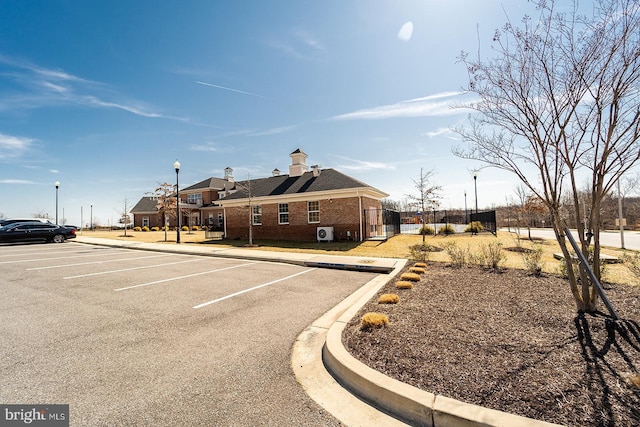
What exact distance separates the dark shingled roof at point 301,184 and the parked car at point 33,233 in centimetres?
1253

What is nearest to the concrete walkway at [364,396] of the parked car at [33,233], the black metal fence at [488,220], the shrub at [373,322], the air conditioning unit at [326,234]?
the shrub at [373,322]

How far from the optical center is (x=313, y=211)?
68.2 feet

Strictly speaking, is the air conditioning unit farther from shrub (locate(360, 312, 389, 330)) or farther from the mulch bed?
shrub (locate(360, 312, 389, 330))

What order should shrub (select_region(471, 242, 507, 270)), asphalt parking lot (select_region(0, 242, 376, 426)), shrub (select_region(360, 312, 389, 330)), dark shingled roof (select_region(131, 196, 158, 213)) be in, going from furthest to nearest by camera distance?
dark shingled roof (select_region(131, 196, 158, 213))
shrub (select_region(471, 242, 507, 270))
shrub (select_region(360, 312, 389, 330))
asphalt parking lot (select_region(0, 242, 376, 426))

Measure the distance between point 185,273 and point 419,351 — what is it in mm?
8378

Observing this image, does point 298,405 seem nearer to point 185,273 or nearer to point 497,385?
point 497,385

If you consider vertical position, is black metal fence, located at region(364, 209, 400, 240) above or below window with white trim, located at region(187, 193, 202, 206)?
below

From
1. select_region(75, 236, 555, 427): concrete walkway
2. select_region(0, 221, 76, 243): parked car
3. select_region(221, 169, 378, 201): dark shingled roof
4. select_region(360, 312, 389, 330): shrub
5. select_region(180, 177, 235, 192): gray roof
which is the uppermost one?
select_region(180, 177, 235, 192): gray roof

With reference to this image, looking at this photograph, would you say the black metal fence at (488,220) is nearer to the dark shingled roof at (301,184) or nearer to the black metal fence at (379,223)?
the black metal fence at (379,223)

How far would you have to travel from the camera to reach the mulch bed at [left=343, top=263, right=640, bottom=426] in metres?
2.50

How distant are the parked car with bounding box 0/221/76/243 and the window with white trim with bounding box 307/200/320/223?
1876cm

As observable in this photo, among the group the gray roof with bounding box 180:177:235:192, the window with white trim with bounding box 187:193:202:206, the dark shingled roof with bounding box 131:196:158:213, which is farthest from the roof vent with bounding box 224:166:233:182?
the dark shingled roof with bounding box 131:196:158:213

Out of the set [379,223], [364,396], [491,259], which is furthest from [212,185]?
[364,396]

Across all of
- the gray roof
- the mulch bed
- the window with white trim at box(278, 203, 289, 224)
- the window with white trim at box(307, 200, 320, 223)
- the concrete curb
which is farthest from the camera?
the gray roof
